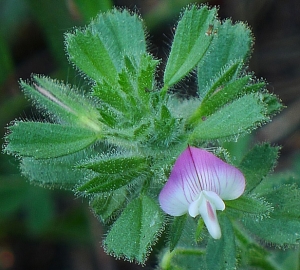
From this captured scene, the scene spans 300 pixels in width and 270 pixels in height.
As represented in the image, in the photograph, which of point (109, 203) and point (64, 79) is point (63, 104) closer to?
point (109, 203)

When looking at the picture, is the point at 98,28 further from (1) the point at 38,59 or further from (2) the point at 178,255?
(1) the point at 38,59

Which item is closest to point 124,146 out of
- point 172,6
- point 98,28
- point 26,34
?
point 98,28

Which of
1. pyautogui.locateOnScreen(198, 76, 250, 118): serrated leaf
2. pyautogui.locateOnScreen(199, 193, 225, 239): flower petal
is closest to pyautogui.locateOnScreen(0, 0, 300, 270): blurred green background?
pyautogui.locateOnScreen(198, 76, 250, 118): serrated leaf

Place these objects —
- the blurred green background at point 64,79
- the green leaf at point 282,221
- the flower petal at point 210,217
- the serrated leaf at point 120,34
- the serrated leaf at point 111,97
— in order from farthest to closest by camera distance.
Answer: the blurred green background at point 64,79, the serrated leaf at point 120,34, the green leaf at point 282,221, the serrated leaf at point 111,97, the flower petal at point 210,217

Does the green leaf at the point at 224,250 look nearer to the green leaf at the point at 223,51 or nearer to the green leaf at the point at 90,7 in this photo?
the green leaf at the point at 223,51

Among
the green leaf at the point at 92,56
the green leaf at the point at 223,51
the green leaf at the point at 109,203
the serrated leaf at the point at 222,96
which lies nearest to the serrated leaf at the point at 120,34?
the green leaf at the point at 92,56

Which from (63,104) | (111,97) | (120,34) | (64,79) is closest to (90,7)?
(64,79)
